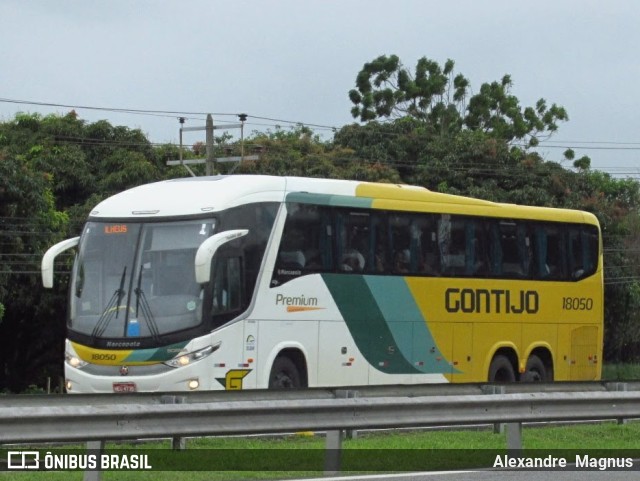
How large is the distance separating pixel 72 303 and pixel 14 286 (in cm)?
1729

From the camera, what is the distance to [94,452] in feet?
33.1

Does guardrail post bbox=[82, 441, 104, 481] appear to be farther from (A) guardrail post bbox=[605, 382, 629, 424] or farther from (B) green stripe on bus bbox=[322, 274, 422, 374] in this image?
(B) green stripe on bus bbox=[322, 274, 422, 374]

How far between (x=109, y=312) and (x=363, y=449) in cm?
605

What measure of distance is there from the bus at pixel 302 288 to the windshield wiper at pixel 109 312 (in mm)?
20

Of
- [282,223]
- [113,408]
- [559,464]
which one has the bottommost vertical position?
[559,464]

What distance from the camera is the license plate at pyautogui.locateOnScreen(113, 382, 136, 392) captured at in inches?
709

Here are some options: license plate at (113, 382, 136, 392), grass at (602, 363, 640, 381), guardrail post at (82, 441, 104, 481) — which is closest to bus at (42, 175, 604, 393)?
license plate at (113, 382, 136, 392)

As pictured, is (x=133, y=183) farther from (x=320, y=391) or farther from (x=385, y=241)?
(x=320, y=391)

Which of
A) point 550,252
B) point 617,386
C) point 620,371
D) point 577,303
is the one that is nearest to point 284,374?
point 617,386

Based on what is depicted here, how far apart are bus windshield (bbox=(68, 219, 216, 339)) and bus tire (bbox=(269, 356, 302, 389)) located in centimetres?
169

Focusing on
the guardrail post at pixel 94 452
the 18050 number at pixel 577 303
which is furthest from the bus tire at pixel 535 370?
the guardrail post at pixel 94 452

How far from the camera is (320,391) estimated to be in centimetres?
1536

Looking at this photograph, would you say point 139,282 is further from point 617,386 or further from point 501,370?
point 501,370

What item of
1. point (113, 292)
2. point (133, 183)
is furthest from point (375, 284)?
point (133, 183)
